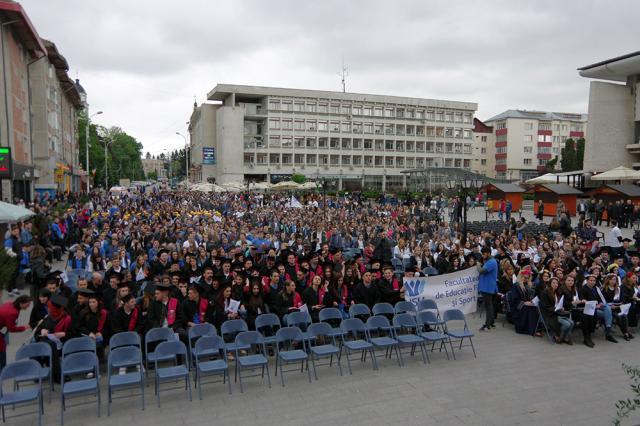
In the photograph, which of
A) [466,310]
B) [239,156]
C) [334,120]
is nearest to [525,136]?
[334,120]

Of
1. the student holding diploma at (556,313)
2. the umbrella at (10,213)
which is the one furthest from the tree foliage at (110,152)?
the student holding diploma at (556,313)

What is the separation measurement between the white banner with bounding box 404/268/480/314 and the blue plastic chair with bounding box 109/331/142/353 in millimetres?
5942

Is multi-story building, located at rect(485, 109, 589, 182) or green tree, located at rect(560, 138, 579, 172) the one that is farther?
multi-story building, located at rect(485, 109, 589, 182)

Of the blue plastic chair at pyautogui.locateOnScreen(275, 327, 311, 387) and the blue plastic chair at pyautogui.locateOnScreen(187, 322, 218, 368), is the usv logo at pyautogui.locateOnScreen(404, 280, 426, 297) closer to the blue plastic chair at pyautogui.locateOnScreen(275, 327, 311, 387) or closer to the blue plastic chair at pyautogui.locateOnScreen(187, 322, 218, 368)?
the blue plastic chair at pyautogui.locateOnScreen(275, 327, 311, 387)

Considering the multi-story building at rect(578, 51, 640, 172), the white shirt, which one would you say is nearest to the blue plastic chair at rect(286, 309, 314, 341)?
the white shirt

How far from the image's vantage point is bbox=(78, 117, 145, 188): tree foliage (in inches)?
3211

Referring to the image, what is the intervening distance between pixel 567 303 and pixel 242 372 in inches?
278

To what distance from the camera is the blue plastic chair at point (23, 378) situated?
5980 millimetres

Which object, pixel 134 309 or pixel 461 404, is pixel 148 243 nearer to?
pixel 134 309

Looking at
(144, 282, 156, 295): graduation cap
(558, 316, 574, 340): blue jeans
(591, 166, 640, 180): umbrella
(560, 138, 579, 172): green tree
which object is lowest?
(558, 316, 574, 340): blue jeans

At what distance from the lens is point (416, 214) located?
94.3ft

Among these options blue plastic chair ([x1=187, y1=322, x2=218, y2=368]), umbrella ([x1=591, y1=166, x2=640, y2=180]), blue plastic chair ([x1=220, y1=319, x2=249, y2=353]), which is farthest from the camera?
umbrella ([x1=591, y1=166, x2=640, y2=180])

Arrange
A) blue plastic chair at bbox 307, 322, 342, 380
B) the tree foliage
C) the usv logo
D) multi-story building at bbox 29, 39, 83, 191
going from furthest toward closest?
1. the tree foliage
2. multi-story building at bbox 29, 39, 83, 191
3. the usv logo
4. blue plastic chair at bbox 307, 322, 342, 380

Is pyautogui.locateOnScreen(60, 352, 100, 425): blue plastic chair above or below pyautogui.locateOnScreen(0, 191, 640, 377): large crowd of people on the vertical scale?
below
